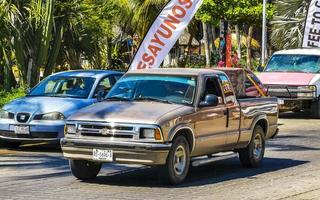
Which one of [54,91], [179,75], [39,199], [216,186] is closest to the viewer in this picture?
[39,199]

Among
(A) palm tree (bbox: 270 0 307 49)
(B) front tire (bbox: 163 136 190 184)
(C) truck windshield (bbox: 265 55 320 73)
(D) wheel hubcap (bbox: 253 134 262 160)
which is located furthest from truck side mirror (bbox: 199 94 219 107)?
(A) palm tree (bbox: 270 0 307 49)

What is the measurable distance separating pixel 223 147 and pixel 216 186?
112 cm

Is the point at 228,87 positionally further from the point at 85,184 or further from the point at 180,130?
the point at 85,184

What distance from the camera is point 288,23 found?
121 ft

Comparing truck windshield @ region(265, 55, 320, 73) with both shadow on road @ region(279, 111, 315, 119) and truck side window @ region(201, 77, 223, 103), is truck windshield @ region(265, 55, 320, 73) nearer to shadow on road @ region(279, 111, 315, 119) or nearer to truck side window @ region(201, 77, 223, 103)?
shadow on road @ region(279, 111, 315, 119)

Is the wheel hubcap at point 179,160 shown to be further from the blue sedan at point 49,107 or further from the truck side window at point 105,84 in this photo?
the truck side window at point 105,84

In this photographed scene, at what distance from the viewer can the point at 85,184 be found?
1050 centimetres

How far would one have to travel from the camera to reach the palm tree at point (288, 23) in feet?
118

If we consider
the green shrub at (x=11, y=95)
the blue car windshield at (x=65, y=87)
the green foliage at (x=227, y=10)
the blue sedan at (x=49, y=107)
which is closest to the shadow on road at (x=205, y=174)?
the blue sedan at (x=49, y=107)

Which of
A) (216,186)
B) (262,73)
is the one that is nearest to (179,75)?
(216,186)

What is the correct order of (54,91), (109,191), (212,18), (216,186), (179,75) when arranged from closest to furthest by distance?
(109,191) → (216,186) → (179,75) → (54,91) → (212,18)

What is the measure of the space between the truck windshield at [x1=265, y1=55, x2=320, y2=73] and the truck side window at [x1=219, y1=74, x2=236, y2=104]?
12087 millimetres

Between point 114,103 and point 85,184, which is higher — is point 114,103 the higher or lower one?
the higher one

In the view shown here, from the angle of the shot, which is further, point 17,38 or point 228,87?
point 17,38
